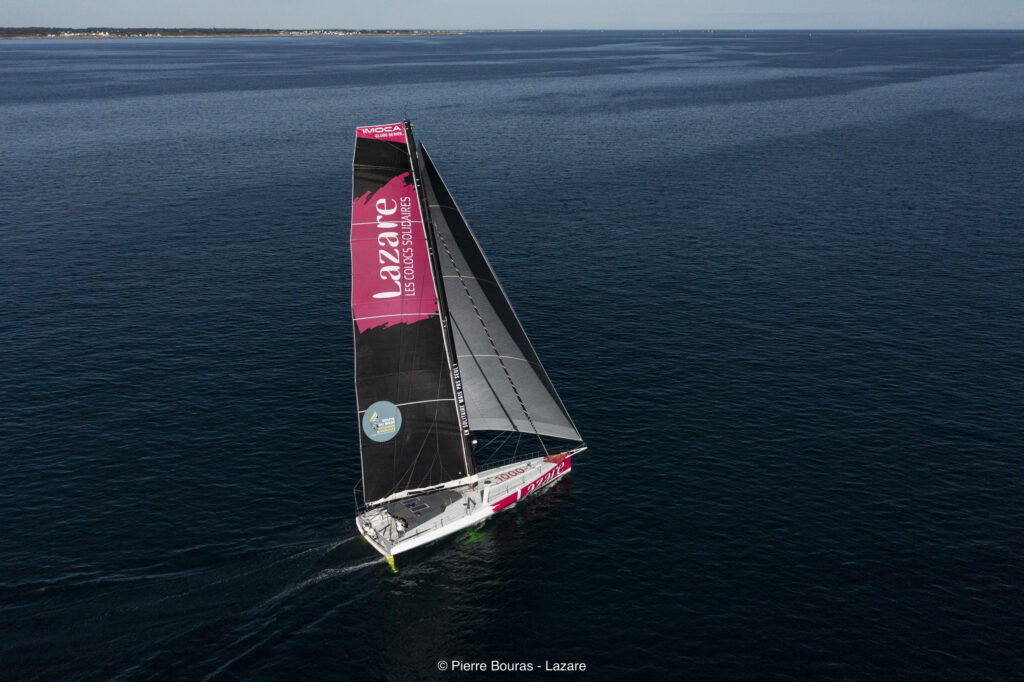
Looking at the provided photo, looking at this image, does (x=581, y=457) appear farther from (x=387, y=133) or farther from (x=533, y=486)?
(x=387, y=133)

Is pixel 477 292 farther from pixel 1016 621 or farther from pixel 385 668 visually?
pixel 1016 621

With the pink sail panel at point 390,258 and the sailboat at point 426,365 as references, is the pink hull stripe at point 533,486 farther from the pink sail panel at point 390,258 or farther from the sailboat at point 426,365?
the pink sail panel at point 390,258

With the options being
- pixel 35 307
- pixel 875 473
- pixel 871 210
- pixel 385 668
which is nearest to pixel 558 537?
pixel 385 668

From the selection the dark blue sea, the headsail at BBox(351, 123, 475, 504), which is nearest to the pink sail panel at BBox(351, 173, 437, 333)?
the headsail at BBox(351, 123, 475, 504)

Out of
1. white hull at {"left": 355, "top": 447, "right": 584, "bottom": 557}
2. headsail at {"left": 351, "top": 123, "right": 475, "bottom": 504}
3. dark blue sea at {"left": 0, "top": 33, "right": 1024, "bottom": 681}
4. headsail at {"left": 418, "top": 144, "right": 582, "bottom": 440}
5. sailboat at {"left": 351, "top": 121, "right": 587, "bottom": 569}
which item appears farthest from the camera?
headsail at {"left": 418, "top": 144, "right": 582, "bottom": 440}

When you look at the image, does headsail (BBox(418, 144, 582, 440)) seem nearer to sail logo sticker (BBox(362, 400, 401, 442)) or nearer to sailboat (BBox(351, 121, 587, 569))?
sailboat (BBox(351, 121, 587, 569))
